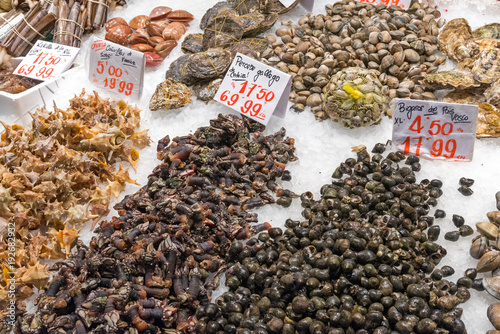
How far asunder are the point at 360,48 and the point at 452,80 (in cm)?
77

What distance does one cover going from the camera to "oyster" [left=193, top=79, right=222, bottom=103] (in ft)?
11.1

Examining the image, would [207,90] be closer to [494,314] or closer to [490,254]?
[490,254]

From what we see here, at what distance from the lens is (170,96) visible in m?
3.36

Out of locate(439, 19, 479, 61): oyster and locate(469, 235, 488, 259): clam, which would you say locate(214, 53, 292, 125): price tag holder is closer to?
locate(439, 19, 479, 61): oyster

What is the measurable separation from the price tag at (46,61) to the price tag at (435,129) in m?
2.74

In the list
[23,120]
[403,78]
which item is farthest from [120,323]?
[403,78]

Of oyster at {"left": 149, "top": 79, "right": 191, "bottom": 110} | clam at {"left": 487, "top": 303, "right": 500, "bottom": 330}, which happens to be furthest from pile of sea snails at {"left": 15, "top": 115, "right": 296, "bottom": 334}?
clam at {"left": 487, "top": 303, "right": 500, "bottom": 330}

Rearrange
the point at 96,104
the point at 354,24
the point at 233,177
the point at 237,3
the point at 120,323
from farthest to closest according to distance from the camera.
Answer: the point at 237,3, the point at 354,24, the point at 96,104, the point at 233,177, the point at 120,323

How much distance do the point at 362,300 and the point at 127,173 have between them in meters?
1.74

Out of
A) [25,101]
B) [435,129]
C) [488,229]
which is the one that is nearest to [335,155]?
[435,129]

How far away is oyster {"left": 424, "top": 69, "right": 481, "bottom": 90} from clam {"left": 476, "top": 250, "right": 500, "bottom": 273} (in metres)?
1.29

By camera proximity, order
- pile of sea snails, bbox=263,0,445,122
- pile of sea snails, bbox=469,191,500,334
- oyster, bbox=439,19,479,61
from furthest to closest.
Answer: oyster, bbox=439,19,479,61 → pile of sea snails, bbox=263,0,445,122 → pile of sea snails, bbox=469,191,500,334

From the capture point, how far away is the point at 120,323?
2010 mm

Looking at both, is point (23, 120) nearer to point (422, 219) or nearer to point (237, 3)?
point (237, 3)
